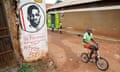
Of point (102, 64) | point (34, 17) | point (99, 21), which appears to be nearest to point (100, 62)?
point (102, 64)

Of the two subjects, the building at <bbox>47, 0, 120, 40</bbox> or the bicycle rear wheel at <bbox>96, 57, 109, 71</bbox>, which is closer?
the bicycle rear wheel at <bbox>96, 57, 109, 71</bbox>

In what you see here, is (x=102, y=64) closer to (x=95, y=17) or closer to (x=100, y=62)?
(x=100, y=62)

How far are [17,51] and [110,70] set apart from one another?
13.7 feet

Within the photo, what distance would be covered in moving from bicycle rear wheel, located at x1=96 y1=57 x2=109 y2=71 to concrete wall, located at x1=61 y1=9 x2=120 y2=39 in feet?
19.3

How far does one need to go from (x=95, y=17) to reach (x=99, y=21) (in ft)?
2.10

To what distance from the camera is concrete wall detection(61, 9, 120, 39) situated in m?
11.7

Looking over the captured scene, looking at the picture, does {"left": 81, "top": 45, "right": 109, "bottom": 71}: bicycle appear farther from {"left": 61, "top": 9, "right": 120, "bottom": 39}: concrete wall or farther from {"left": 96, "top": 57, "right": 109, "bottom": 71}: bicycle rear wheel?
{"left": 61, "top": 9, "right": 120, "bottom": 39}: concrete wall

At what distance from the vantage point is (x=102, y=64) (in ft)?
21.4

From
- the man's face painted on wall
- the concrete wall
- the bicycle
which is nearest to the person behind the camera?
the man's face painted on wall

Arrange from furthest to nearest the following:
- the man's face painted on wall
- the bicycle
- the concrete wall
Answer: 1. the concrete wall
2. the bicycle
3. the man's face painted on wall

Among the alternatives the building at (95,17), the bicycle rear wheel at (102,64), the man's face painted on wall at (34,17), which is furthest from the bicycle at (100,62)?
the building at (95,17)

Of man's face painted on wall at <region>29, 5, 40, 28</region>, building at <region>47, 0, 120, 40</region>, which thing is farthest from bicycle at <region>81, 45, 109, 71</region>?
building at <region>47, 0, 120, 40</region>

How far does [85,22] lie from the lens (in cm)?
1493

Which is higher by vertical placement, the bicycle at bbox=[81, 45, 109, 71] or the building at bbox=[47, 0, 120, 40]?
the building at bbox=[47, 0, 120, 40]
